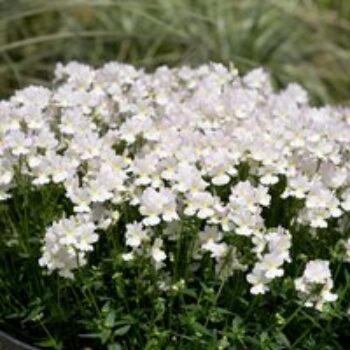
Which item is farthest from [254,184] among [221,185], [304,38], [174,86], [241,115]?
[304,38]

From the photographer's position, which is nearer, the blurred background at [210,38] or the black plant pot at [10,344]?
the black plant pot at [10,344]

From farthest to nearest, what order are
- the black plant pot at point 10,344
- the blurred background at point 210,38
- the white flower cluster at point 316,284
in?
the blurred background at point 210,38, the black plant pot at point 10,344, the white flower cluster at point 316,284

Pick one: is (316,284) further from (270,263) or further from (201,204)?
(201,204)

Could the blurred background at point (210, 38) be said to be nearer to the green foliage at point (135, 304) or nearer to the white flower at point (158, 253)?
the green foliage at point (135, 304)

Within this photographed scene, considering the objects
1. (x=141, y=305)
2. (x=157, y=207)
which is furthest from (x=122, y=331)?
(x=157, y=207)

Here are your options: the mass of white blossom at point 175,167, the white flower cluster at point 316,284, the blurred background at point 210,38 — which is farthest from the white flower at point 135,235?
the blurred background at point 210,38

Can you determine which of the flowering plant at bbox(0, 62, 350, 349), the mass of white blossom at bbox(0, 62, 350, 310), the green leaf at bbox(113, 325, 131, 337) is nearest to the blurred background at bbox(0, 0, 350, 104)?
the mass of white blossom at bbox(0, 62, 350, 310)
